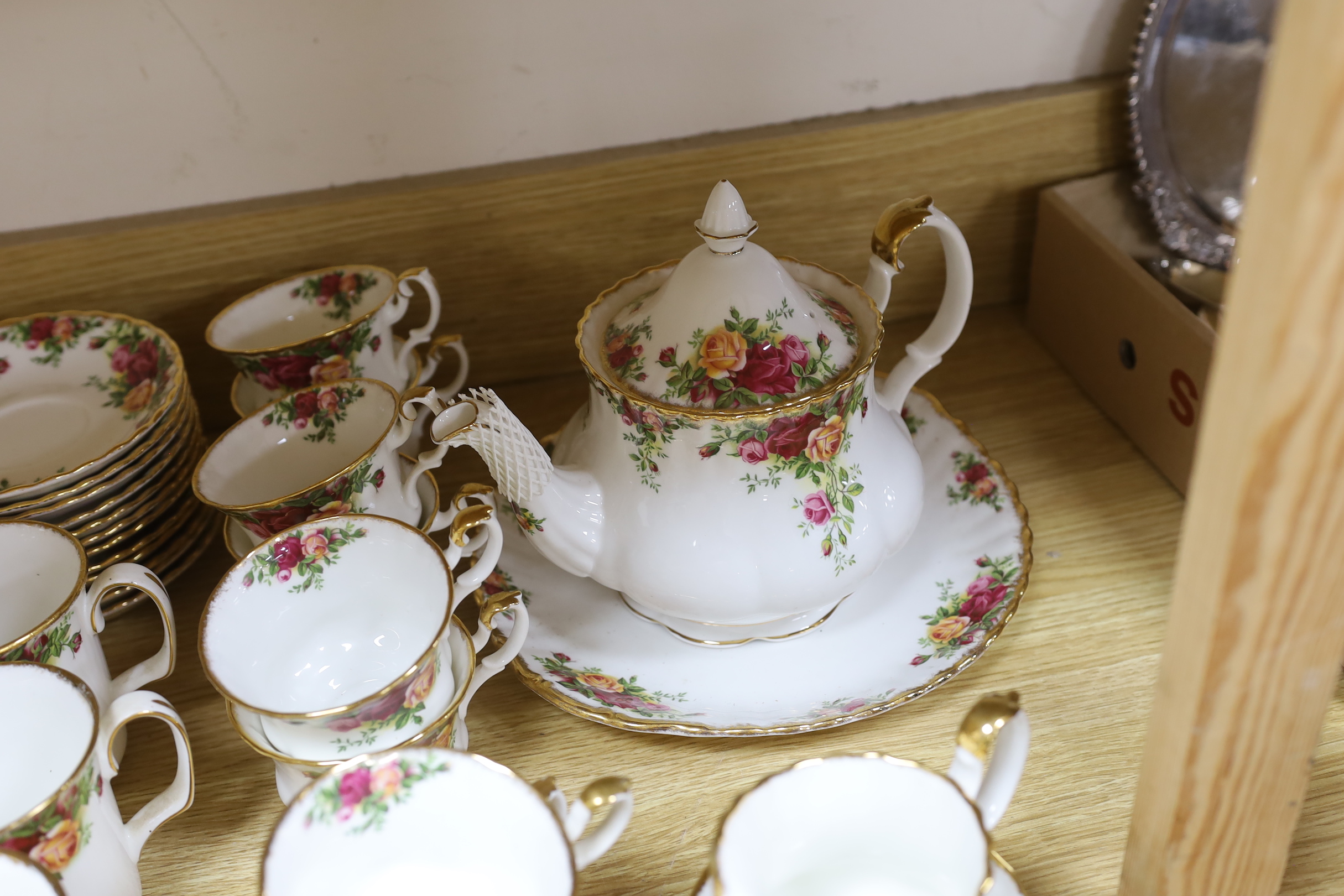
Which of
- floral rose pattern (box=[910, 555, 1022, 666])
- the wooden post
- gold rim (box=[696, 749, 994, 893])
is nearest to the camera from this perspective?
the wooden post

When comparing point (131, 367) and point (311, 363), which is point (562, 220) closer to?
point (311, 363)

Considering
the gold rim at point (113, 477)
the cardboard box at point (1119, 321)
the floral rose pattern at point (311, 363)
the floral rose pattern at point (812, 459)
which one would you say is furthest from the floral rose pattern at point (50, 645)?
the cardboard box at point (1119, 321)

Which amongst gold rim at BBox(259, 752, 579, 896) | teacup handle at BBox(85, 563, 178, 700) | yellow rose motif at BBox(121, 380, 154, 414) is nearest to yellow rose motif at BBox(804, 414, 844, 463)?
gold rim at BBox(259, 752, 579, 896)

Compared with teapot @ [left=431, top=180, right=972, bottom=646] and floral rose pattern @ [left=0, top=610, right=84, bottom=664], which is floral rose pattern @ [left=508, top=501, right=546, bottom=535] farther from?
floral rose pattern @ [left=0, top=610, right=84, bottom=664]

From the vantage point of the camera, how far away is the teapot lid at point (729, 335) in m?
0.50

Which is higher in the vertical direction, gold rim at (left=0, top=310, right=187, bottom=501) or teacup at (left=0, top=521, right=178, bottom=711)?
gold rim at (left=0, top=310, right=187, bottom=501)

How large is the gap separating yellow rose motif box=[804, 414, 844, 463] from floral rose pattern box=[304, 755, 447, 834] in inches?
9.0

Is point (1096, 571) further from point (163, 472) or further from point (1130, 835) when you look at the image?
point (163, 472)

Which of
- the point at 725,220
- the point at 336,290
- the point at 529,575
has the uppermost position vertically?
the point at 725,220

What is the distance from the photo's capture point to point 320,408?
2.02 feet

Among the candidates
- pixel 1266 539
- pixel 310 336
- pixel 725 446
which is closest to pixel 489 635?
pixel 725 446

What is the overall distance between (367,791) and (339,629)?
152mm

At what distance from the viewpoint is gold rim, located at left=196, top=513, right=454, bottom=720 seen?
43 centimetres

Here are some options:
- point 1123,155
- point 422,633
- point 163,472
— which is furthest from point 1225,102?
point 163,472
